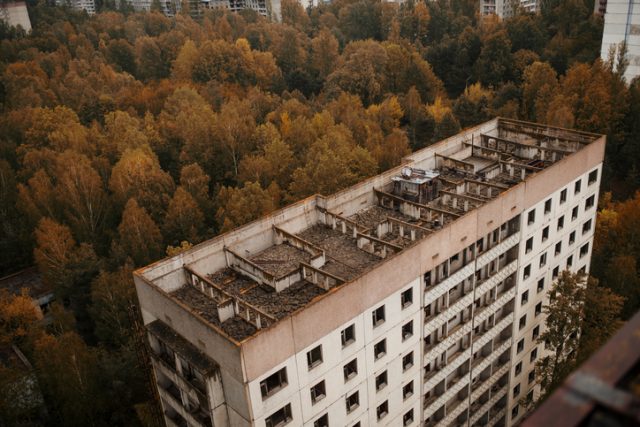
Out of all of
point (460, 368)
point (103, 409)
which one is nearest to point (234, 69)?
point (103, 409)

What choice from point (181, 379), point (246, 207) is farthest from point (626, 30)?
point (181, 379)

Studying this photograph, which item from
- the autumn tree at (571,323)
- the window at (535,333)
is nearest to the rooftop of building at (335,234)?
the autumn tree at (571,323)

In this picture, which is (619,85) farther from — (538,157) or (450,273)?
(450,273)

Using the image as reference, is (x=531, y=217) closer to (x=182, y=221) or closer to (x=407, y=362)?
(x=407, y=362)

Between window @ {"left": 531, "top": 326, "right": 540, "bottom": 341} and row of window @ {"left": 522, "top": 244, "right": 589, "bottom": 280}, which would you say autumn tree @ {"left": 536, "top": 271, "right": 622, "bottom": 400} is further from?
row of window @ {"left": 522, "top": 244, "right": 589, "bottom": 280}

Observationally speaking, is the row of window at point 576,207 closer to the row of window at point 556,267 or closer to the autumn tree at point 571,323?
the row of window at point 556,267
